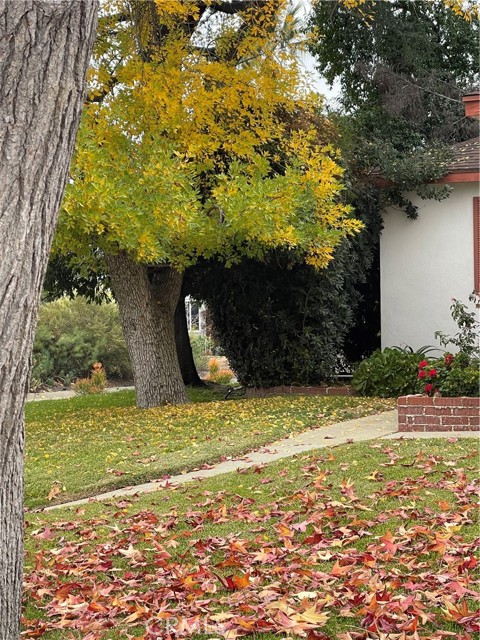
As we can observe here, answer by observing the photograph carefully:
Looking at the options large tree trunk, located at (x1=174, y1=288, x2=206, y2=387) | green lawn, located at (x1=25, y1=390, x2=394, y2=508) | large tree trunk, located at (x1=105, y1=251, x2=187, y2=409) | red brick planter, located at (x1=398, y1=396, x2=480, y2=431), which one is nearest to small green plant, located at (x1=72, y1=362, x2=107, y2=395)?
large tree trunk, located at (x1=174, y1=288, x2=206, y2=387)

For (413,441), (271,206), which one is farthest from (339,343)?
(413,441)

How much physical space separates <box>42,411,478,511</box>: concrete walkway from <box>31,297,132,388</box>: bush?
44.0ft

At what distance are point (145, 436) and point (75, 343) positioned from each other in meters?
13.8

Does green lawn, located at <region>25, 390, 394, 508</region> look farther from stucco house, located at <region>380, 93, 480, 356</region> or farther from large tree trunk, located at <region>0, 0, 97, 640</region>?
large tree trunk, located at <region>0, 0, 97, 640</region>

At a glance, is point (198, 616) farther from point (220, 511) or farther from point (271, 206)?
point (271, 206)

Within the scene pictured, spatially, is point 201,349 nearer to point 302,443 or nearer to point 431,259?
point 431,259

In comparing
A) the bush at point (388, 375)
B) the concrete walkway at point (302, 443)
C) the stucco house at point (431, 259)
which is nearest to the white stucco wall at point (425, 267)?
the stucco house at point (431, 259)

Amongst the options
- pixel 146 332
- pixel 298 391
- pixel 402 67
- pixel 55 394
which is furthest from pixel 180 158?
pixel 402 67

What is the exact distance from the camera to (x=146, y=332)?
47.8ft

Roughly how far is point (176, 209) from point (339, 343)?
236 inches

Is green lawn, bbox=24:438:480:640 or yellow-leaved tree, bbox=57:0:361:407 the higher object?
yellow-leaved tree, bbox=57:0:361:407

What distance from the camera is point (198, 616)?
13.5ft

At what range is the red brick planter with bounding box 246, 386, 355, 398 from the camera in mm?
15797

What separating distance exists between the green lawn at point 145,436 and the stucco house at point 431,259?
290 centimetres
